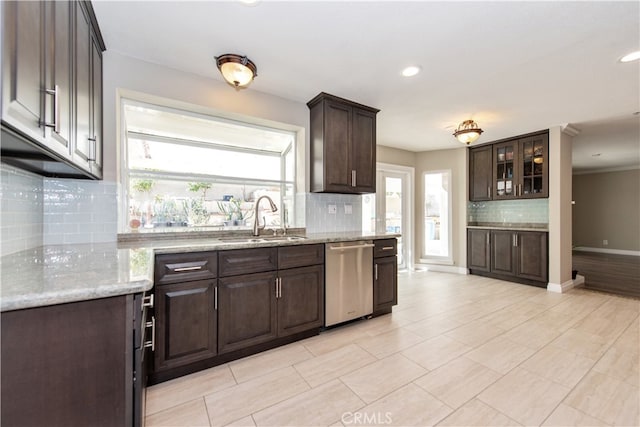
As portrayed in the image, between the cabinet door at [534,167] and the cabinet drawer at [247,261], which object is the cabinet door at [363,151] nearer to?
the cabinet drawer at [247,261]

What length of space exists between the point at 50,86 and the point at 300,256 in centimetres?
180

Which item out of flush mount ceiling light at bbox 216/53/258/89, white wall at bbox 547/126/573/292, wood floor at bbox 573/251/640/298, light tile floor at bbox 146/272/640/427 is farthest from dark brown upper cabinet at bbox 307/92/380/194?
wood floor at bbox 573/251/640/298

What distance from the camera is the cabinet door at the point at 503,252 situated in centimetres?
434

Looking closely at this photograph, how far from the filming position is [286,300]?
2244 millimetres

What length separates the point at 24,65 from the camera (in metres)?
0.90

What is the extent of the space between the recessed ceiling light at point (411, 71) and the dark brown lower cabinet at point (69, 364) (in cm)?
256

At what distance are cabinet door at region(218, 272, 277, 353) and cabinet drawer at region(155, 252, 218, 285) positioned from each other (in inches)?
5.2

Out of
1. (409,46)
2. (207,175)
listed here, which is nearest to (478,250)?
(409,46)

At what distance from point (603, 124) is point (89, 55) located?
6.00 metres

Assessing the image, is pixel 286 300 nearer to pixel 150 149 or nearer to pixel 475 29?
pixel 150 149

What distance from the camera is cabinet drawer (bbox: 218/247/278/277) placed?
1.96 metres

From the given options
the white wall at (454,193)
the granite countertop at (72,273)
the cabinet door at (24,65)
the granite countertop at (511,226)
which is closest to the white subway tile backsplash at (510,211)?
the granite countertop at (511,226)

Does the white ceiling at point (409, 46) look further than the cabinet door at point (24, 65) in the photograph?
Yes

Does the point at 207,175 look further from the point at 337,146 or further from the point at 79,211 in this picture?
the point at 337,146
